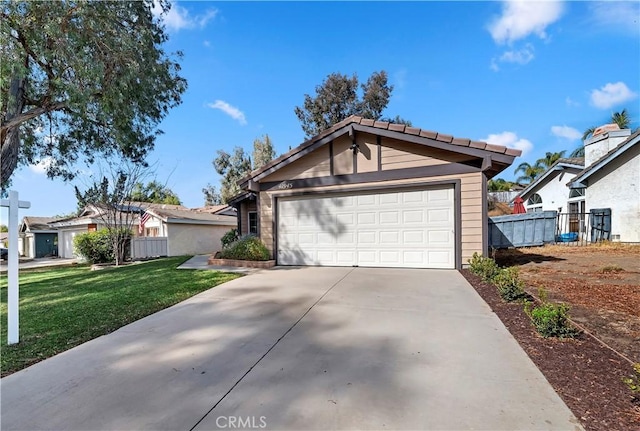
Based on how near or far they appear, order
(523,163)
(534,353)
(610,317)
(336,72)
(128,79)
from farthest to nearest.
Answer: (523,163)
(336,72)
(128,79)
(610,317)
(534,353)

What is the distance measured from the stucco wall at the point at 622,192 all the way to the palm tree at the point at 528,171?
73.5 ft

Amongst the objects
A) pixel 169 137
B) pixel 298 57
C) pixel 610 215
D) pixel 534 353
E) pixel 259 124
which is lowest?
pixel 534 353

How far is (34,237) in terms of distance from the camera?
90.7ft

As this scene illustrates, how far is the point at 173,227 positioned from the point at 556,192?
23221 millimetres

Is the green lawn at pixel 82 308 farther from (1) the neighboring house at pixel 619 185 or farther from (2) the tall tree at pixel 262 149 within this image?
(2) the tall tree at pixel 262 149

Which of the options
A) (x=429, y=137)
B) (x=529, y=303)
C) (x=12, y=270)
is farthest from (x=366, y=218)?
(x=12, y=270)

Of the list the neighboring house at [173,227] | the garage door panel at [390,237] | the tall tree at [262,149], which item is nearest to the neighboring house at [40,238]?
the neighboring house at [173,227]

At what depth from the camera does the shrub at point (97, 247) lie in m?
14.3

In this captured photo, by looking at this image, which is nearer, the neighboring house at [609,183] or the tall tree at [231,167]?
the neighboring house at [609,183]

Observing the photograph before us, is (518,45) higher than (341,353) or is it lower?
higher

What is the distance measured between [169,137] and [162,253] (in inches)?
307

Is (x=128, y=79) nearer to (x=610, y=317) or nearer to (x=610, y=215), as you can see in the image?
(x=610, y=317)

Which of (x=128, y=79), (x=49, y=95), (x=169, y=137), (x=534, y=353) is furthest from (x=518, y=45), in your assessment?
(x=49, y=95)

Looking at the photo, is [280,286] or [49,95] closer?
[280,286]
